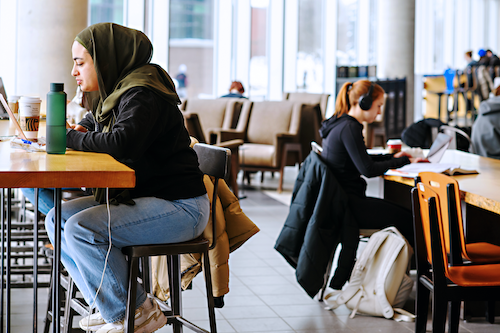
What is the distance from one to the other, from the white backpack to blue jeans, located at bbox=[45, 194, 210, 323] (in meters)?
1.29

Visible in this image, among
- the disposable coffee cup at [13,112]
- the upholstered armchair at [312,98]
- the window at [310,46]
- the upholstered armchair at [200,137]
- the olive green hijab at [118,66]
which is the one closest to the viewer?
→ the olive green hijab at [118,66]

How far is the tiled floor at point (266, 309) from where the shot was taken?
2.68 m

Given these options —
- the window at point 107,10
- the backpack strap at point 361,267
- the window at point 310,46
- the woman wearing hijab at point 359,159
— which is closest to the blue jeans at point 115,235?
the backpack strap at point 361,267

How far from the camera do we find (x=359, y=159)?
9.71 feet

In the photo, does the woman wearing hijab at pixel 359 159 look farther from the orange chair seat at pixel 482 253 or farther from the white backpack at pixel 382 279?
the orange chair seat at pixel 482 253

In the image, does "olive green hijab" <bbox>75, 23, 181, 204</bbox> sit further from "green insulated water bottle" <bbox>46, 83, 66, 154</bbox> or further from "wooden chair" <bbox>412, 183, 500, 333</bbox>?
"wooden chair" <bbox>412, 183, 500, 333</bbox>

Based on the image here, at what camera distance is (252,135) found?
23.7ft

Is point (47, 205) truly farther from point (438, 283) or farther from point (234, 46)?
point (234, 46)

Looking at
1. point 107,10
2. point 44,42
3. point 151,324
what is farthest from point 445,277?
point 107,10

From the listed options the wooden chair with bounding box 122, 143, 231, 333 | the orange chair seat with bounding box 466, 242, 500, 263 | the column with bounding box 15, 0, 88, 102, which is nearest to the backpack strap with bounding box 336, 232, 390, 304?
the orange chair seat with bounding box 466, 242, 500, 263

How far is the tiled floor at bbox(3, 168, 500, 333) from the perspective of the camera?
2678mm

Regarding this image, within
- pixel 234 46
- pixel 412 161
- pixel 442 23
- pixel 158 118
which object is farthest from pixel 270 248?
pixel 442 23

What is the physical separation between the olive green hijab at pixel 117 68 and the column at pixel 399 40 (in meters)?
10.7

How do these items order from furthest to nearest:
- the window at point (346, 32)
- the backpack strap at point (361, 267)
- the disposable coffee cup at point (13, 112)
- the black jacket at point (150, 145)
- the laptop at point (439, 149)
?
the window at point (346, 32)
the laptop at point (439, 149)
the backpack strap at point (361, 267)
the disposable coffee cup at point (13, 112)
the black jacket at point (150, 145)
